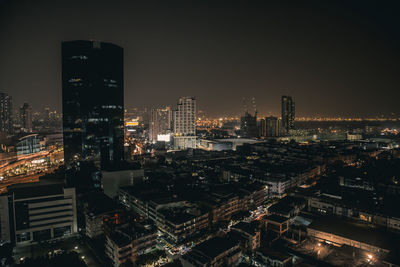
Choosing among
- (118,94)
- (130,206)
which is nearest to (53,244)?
(130,206)

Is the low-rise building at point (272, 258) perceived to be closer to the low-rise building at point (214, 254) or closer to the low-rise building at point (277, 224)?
the low-rise building at point (214, 254)

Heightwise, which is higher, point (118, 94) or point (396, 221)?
point (118, 94)

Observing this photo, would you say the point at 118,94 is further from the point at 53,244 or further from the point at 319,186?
the point at 319,186

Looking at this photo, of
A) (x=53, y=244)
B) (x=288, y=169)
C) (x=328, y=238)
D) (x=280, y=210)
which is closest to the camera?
(x=328, y=238)

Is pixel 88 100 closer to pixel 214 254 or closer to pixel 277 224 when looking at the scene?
pixel 214 254

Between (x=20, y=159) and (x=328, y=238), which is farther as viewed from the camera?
(x=20, y=159)

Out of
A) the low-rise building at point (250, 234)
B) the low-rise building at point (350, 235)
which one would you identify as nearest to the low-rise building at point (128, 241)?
the low-rise building at point (250, 234)

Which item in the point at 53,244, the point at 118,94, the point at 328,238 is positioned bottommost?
the point at 53,244
